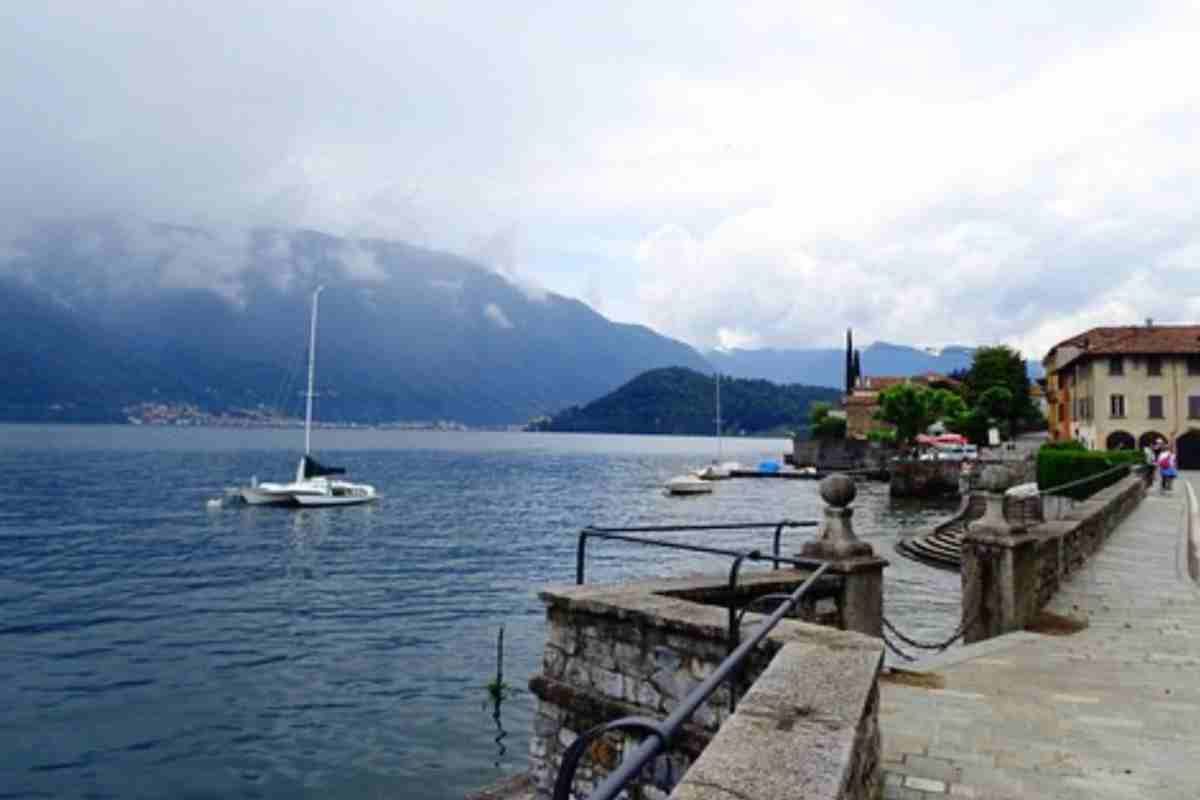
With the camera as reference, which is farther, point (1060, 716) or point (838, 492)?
point (838, 492)

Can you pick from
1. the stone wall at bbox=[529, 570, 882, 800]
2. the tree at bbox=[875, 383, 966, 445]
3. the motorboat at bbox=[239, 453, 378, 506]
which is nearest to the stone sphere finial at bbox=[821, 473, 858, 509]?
the stone wall at bbox=[529, 570, 882, 800]

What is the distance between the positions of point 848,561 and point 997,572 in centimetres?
381

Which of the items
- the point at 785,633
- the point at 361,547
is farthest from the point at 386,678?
the point at 361,547

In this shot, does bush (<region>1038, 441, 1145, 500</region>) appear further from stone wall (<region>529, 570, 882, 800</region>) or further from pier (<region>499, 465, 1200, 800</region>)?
stone wall (<region>529, 570, 882, 800</region>)

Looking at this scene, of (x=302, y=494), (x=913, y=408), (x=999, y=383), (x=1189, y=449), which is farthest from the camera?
(x=999, y=383)

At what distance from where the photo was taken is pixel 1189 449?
205ft

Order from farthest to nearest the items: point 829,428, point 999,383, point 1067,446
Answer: point 829,428 < point 999,383 < point 1067,446

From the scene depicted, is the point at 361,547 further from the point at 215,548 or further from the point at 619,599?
the point at 619,599

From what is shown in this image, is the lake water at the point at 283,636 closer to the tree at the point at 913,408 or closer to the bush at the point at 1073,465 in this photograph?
the bush at the point at 1073,465

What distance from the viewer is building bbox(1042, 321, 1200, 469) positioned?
62344mm

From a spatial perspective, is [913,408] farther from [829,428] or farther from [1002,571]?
[1002,571]

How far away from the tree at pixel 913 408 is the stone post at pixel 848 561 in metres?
84.3

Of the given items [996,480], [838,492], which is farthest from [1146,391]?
[838,492]

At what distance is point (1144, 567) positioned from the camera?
643 inches
